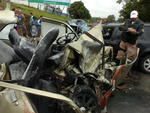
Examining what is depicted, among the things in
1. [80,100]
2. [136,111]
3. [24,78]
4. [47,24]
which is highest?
[47,24]

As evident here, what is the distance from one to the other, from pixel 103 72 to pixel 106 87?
28 centimetres

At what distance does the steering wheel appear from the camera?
446 cm

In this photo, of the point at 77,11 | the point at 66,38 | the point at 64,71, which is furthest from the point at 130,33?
the point at 77,11

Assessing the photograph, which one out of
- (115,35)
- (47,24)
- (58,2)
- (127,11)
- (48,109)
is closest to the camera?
(48,109)

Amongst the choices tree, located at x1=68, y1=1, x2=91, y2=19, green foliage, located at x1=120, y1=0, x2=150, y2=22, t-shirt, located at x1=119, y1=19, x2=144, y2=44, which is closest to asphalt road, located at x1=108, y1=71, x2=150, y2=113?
Answer: t-shirt, located at x1=119, y1=19, x2=144, y2=44

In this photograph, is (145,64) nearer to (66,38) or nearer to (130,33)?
(130,33)

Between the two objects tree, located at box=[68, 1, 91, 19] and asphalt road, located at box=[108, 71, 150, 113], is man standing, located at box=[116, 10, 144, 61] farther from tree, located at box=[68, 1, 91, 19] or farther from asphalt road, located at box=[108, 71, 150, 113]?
tree, located at box=[68, 1, 91, 19]

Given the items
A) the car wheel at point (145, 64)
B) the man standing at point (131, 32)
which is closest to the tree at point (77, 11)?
the car wheel at point (145, 64)

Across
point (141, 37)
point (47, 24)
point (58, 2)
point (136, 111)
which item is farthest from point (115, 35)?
point (58, 2)

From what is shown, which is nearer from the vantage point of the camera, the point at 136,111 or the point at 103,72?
the point at 103,72

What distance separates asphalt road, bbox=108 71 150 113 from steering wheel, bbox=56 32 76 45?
167cm

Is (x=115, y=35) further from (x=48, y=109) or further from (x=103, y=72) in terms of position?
(x=48, y=109)

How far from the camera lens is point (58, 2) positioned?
13609 mm

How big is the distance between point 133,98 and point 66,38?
6.98 ft
